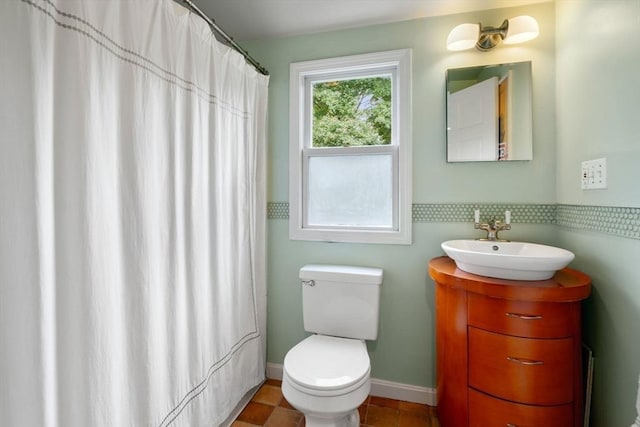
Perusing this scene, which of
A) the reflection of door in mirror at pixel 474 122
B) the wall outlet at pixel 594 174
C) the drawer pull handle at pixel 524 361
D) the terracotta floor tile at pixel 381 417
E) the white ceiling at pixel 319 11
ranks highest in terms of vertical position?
the white ceiling at pixel 319 11

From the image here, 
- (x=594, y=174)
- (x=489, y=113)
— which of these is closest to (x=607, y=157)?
(x=594, y=174)

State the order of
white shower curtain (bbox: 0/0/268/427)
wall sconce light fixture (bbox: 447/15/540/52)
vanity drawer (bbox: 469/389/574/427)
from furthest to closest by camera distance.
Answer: wall sconce light fixture (bbox: 447/15/540/52) → vanity drawer (bbox: 469/389/574/427) → white shower curtain (bbox: 0/0/268/427)

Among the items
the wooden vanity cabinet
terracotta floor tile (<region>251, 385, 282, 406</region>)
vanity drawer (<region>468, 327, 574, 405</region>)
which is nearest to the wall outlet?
the wooden vanity cabinet

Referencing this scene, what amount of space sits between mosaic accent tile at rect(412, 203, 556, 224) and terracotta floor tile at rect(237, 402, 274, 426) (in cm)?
141

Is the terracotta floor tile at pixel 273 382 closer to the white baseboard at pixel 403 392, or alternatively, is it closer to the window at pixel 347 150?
the white baseboard at pixel 403 392

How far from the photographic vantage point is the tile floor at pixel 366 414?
159 cm

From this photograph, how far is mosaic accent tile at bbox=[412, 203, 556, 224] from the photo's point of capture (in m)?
1.59

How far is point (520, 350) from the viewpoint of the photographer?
117cm

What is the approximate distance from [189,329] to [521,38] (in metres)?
2.17

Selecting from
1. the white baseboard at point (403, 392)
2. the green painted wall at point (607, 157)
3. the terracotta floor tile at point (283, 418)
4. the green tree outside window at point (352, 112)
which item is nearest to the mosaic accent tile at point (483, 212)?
the green painted wall at point (607, 157)

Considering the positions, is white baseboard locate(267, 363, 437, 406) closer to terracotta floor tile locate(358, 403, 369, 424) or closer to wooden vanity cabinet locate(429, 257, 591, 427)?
terracotta floor tile locate(358, 403, 369, 424)

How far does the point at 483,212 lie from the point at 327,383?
1224 mm

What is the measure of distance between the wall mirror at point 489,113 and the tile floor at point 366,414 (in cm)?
146

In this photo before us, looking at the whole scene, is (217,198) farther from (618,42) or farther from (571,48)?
(571,48)
